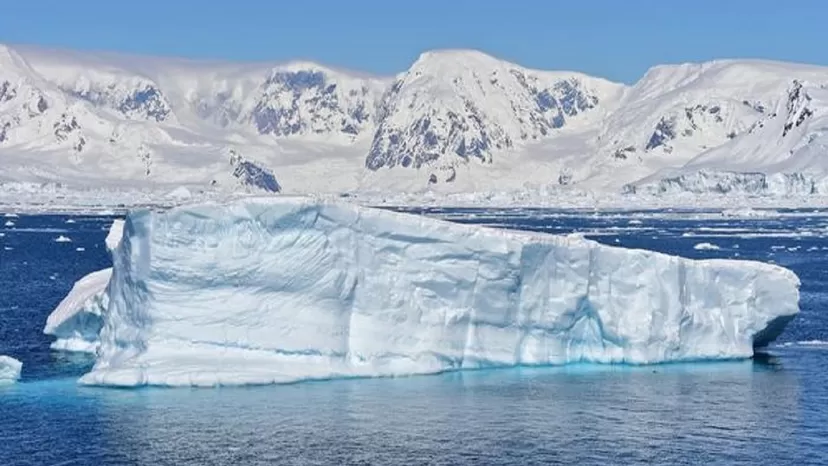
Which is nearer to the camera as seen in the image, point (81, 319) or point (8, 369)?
point (8, 369)

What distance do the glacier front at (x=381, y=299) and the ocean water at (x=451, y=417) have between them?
2.22ft

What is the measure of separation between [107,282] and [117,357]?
511 cm

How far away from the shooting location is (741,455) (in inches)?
1037

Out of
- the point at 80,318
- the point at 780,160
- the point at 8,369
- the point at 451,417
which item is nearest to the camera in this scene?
the point at 451,417

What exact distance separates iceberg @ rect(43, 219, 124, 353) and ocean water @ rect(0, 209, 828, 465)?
2.26ft

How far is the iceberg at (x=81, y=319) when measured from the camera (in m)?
36.9

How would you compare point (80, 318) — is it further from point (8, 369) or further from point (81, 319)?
point (8, 369)

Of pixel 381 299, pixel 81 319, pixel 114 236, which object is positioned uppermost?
pixel 114 236

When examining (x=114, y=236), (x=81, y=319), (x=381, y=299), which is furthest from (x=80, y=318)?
(x=381, y=299)

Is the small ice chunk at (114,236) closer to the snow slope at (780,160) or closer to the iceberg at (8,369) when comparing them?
the iceberg at (8,369)

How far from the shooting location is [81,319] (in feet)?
124

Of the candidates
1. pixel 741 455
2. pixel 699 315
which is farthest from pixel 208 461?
pixel 699 315

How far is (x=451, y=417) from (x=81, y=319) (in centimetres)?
1327

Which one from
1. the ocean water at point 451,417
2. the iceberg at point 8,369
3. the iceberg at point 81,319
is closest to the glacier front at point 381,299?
the ocean water at point 451,417
